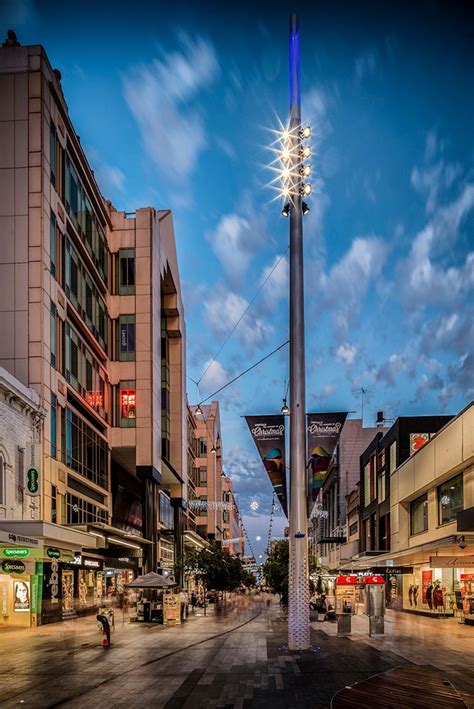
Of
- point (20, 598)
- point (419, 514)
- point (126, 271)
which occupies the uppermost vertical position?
point (126, 271)

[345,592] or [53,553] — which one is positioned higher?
[53,553]

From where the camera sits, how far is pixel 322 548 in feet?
433

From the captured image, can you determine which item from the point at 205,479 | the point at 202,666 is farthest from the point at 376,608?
the point at 205,479

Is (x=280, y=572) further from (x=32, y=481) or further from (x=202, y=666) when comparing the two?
(x=202, y=666)

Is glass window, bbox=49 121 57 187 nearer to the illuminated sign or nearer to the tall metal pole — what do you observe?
the illuminated sign

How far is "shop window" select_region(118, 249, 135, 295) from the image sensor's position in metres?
58.0

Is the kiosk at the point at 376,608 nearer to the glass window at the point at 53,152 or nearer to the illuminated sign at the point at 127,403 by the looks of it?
the glass window at the point at 53,152

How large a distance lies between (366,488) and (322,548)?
216ft

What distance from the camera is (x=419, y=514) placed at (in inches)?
1785

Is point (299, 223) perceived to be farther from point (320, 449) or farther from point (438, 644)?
point (438, 644)

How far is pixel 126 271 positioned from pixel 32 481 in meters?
27.5

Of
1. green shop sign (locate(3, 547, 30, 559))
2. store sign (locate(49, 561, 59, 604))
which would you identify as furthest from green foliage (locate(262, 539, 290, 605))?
green shop sign (locate(3, 547, 30, 559))

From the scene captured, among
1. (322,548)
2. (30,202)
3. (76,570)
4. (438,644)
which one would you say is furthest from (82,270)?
(322,548)

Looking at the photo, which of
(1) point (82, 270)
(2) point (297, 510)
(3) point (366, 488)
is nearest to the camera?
(2) point (297, 510)
